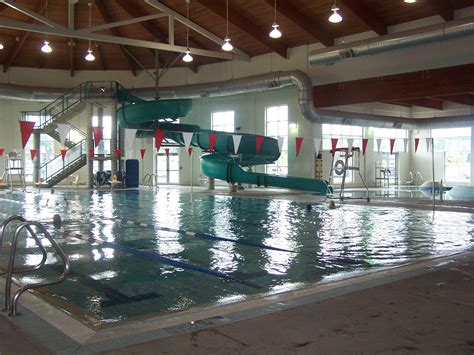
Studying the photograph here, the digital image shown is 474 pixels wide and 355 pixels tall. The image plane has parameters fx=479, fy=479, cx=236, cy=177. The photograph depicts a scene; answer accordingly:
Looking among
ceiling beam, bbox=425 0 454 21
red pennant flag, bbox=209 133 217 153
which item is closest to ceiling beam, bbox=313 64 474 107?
ceiling beam, bbox=425 0 454 21

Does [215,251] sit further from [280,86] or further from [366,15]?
[280,86]

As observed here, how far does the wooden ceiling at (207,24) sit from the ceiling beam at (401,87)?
1.87 meters

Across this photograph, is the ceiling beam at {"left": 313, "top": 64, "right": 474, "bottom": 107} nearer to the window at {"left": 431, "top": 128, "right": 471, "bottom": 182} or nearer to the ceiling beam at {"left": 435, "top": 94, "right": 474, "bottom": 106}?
the ceiling beam at {"left": 435, "top": 94, "right": 474, "bottom": 106}

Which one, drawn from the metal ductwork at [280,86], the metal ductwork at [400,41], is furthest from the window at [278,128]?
the metal ductwork at [400,41]

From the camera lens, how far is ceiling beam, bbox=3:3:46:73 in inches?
813

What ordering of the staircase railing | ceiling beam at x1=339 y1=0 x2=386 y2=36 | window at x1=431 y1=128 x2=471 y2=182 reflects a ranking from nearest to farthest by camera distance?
ceiling beam at x1=339 y1=0 x2=386 y2=36
the staircase railing
window at x1=431 y1=128 x2=471 y2=182

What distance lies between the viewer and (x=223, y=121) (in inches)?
1081

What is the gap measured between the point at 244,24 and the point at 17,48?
12172 millimetres

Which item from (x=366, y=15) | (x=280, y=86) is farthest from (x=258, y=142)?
(x=366, y=15)

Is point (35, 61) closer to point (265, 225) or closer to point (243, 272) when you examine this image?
point (265, 225)

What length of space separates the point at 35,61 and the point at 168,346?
27083 millimetres

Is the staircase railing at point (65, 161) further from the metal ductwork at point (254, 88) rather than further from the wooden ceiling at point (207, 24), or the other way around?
the wooden ceiling at point (207, 24)

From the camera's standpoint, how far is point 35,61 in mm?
26578

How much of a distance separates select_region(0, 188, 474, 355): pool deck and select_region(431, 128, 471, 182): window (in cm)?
2633
